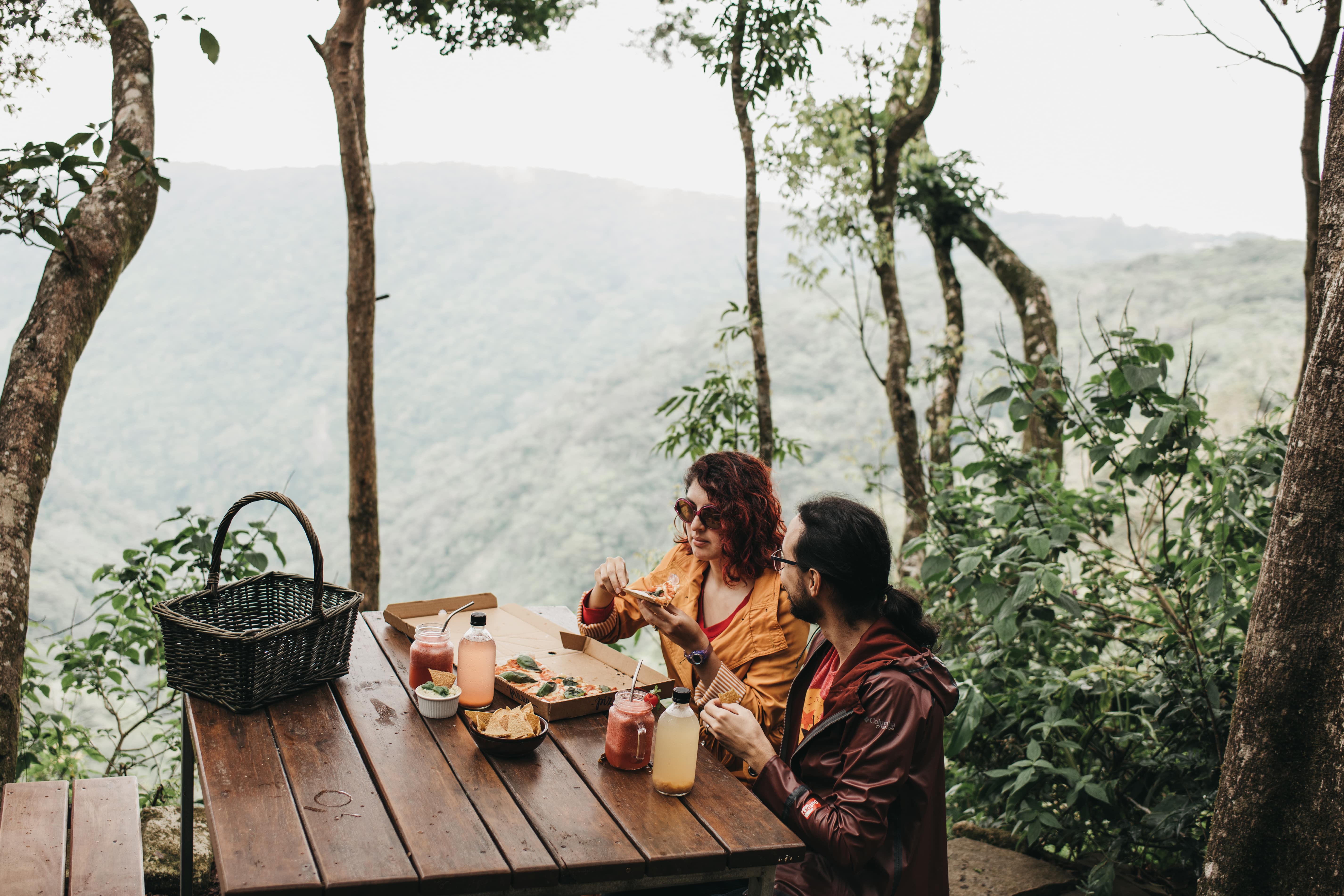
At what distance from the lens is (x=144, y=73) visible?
142 inches

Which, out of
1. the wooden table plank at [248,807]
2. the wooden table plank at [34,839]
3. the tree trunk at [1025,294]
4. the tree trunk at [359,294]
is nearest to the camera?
the wooden table plank at [248,807]

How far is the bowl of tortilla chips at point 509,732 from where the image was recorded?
5.40 ft

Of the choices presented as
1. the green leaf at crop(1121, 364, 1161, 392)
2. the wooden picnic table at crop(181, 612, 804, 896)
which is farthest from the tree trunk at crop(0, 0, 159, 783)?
the green leaf at crop(1121, 364, 1161, 392)

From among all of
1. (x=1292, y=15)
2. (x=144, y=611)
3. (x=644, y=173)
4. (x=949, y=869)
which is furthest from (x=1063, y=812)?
(x=644, y=173)

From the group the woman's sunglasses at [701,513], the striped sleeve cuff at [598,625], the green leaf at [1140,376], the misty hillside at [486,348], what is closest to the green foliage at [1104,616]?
the green leaf at [1140,376]

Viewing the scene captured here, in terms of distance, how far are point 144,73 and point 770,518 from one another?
3175mm

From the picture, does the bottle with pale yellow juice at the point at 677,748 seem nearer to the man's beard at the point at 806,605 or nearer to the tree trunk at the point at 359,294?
the man's beard at the point at 806,605

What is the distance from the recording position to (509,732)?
1674mm

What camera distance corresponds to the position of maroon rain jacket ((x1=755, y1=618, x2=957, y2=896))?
5.03 ft

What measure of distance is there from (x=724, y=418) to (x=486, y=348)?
26.2 meters

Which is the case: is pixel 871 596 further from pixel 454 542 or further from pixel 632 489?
pixel 454 542

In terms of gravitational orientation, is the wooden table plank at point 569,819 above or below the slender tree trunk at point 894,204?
below

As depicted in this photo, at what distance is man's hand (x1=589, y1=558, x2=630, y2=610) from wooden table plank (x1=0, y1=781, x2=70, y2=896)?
124 centimetres

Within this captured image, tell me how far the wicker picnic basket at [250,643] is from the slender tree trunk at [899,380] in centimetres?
364
